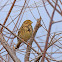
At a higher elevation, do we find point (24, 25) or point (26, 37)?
point (24, 25)

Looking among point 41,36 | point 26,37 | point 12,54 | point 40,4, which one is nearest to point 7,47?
point 12,54

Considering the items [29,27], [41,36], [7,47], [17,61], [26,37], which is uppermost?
[29,27]

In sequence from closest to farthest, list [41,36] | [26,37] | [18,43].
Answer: [41,36] → [26,37] → [18,43]

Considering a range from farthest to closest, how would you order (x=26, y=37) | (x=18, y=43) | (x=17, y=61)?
(x=18, y=43)
(x=26, y=37)
(x=17, y=61)

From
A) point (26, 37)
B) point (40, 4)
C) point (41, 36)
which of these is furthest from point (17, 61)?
point (26, 37)

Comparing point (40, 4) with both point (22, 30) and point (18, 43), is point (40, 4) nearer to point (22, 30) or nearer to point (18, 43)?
point (22, 30)

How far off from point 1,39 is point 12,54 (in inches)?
6.8

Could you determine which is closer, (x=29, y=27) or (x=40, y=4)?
(x=40, y=4)

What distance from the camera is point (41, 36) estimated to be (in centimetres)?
186

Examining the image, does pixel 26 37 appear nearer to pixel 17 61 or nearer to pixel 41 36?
pixel 41 36

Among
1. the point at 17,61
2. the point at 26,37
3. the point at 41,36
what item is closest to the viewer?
the point at 17,61

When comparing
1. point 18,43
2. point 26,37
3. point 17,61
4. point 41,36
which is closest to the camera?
point 17,61

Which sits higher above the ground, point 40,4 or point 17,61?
point 40,4

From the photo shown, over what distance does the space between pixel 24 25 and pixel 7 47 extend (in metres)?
1.58
